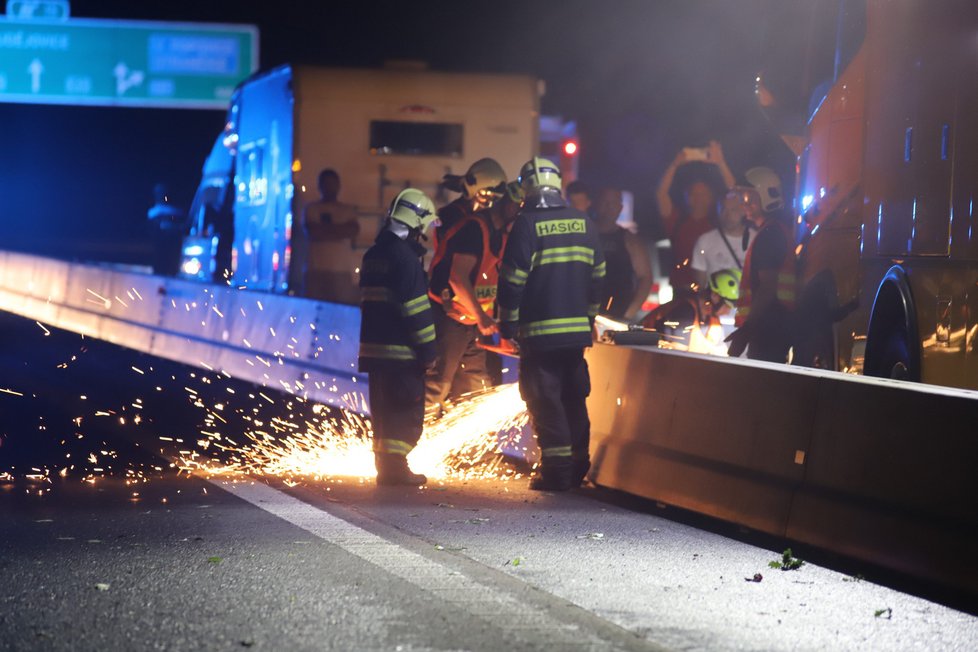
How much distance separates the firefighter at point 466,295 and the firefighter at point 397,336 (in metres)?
0.93

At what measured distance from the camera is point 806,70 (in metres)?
12.9

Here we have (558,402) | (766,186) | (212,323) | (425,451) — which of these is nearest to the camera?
(558,402)

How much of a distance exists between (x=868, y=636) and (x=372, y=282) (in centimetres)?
489

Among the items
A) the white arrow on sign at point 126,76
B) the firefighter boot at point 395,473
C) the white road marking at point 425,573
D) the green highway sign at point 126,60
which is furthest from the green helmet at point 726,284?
the white arrow on sign at point 126,76

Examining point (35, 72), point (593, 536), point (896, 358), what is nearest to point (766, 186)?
point (896, 358)

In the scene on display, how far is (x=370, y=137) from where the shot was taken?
65.7ft

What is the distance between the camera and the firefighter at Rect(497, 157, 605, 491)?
973cm

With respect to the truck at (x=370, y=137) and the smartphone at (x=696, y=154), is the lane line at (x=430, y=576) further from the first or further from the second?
the smartphone at (x=696, y=154)

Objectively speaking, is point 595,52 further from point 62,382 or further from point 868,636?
point 868,636

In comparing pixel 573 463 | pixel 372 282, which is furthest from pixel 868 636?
pixel 372 282

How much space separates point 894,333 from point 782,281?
8.34ft

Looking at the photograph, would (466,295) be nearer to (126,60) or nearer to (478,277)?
(478,277)

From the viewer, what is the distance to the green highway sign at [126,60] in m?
38.8

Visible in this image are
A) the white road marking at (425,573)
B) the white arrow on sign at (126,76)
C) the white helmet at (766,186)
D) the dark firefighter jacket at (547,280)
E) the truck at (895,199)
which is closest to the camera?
the white road marking at (425,573)
